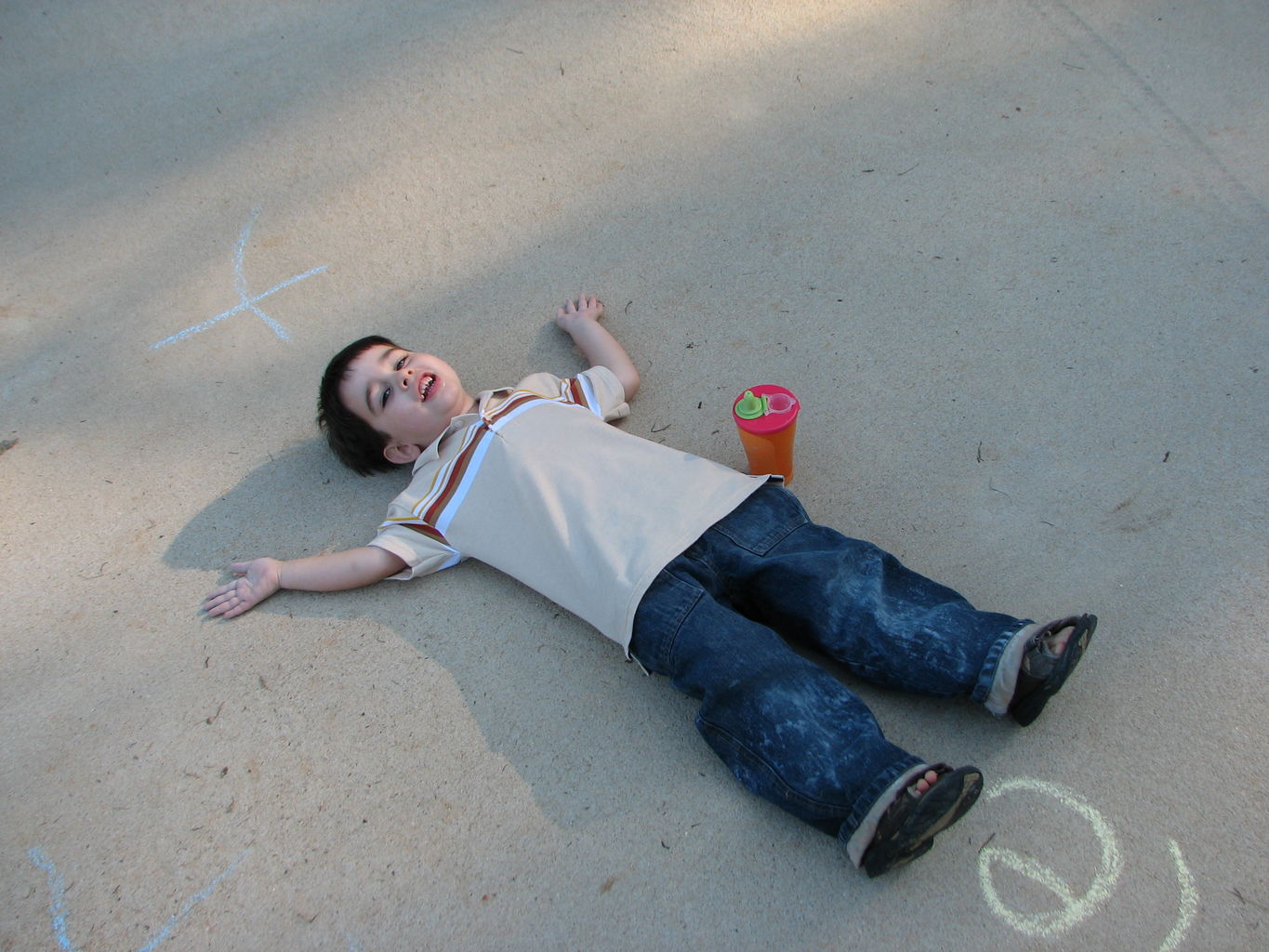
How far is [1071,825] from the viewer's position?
141cm

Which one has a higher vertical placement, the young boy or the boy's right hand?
the young boy

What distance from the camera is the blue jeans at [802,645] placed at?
4.56 ft

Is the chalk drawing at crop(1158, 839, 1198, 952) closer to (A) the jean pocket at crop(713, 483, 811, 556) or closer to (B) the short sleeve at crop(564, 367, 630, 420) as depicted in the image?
(A) the jean pocket at crop(713, 483, 811, 556)

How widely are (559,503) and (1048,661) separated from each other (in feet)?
3.00

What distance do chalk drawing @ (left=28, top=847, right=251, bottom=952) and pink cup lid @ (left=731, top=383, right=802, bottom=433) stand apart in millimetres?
1227

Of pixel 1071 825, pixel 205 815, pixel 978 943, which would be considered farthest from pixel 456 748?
pixel 1071 825

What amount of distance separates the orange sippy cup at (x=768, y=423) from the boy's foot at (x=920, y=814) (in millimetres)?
696

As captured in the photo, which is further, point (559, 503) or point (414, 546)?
point (414, 546)

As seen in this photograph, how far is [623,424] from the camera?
2.11 metres

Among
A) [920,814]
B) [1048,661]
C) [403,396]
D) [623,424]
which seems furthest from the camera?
[623,424]

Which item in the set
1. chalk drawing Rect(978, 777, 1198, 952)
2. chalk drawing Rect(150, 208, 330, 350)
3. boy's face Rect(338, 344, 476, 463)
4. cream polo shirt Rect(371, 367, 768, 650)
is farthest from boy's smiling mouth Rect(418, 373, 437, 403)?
chalk drawing Rect(978, 777, 1198, 952)

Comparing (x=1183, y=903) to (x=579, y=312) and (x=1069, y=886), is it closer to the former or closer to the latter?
(x=1069, y=886)

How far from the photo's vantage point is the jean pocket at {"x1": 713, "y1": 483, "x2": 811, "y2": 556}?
5.51 ft

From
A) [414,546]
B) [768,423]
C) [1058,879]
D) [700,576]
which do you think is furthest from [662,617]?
[1058,879]
